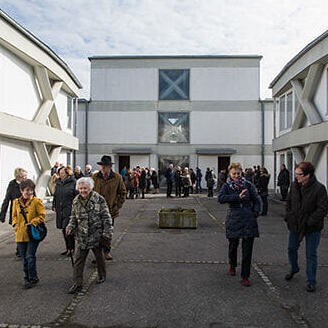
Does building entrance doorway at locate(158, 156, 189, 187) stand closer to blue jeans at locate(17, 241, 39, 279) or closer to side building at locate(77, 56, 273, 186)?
side building at locate(77, 56, 273, 186)

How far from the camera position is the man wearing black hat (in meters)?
6.28

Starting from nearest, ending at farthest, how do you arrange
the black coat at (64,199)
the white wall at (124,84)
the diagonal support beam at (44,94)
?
the black coat at (64,199), the diagonal support beam at (44,94), the white wall at (124,84)

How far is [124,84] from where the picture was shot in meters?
26.7

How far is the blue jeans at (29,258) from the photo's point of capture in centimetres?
506

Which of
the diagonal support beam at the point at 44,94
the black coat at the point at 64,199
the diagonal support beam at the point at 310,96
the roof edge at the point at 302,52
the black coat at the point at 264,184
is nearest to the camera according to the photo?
the black coat at the point at 64,199

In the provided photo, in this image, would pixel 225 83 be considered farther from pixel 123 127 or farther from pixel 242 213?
pixel 242 213

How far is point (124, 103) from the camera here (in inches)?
1048

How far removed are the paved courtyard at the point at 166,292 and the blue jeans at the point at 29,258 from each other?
0.21 m

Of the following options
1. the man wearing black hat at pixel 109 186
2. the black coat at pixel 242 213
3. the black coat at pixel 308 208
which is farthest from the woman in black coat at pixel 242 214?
the man wearing black hat at pixel 109 186

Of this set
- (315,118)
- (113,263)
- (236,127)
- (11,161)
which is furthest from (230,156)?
(113,263)

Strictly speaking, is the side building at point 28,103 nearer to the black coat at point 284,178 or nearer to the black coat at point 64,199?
the black coat at point 64,199

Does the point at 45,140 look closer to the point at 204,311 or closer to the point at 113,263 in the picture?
the point at 113,263

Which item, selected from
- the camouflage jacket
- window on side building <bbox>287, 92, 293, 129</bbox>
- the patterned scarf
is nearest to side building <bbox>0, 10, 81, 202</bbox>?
the camouflage jacket

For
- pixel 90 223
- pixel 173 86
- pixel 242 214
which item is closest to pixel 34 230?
pixel 90 223
